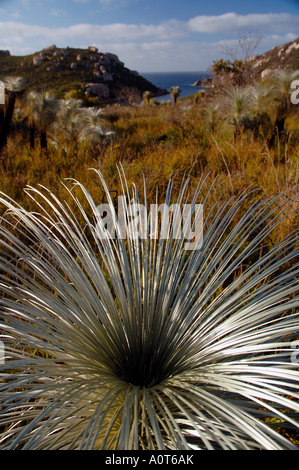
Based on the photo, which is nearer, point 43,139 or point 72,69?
point 43,139

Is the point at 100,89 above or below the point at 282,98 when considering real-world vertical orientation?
above

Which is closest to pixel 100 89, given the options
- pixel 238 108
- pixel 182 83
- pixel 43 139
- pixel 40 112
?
pixel 40 112

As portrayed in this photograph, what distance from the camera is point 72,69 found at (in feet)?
105

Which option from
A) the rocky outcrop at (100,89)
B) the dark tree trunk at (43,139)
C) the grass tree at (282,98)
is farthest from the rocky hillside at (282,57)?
the dark tree trunk at (43,139)

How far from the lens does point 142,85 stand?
135 ft

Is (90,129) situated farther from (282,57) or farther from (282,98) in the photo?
(282,57)

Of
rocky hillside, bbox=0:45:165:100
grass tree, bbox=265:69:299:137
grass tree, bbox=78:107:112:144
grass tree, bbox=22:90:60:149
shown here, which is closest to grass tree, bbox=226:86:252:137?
grass tree, bbox=265:69:299:137

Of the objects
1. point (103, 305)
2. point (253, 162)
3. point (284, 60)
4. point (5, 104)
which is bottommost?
point (103, 305)

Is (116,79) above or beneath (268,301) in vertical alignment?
above

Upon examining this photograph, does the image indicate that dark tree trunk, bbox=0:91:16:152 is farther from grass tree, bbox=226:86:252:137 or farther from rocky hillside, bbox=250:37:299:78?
rocky hillside, bbox=250:37:299:78

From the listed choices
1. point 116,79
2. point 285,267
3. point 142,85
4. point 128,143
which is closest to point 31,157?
point 128,143

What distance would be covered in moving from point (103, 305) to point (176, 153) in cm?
310

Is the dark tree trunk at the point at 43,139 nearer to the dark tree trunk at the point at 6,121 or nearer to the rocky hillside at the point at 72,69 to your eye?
the dark tree trunk at the point at 6,121
